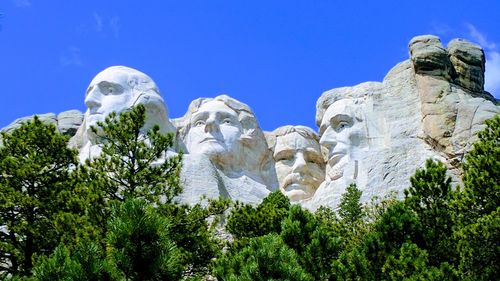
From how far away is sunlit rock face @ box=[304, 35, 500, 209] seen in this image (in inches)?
1313

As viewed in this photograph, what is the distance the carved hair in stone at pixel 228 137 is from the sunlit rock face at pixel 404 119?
2.16 meters

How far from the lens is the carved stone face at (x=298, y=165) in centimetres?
3744

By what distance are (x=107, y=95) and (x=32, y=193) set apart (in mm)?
10721

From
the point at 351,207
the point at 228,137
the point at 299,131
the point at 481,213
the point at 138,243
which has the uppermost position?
the point at 299,131

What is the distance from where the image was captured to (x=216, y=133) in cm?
3662

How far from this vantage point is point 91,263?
18516mm

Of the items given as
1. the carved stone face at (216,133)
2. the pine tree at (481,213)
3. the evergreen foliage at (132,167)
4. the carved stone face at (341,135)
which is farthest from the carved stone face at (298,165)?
the pine tree at (481,213)

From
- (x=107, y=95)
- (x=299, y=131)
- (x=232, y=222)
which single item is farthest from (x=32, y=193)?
(x=299, y=131)

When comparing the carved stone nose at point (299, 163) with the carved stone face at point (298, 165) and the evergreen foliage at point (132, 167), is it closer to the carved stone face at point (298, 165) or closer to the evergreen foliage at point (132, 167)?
the carved stone face at point (298, 165)

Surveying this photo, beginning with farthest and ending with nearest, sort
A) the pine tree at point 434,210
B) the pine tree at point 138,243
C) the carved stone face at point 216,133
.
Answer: the carved stone face at point 216,133, the pine tree at point 434,210, the pine tree at point 138,243

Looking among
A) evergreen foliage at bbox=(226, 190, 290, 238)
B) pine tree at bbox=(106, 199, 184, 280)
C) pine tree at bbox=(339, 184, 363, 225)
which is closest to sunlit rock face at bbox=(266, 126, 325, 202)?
pine tree at bbox=(339, 184, 363, 225)

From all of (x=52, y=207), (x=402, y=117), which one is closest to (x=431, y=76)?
(x=402, y=117)

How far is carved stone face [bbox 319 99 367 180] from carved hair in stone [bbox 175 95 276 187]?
7.09ft

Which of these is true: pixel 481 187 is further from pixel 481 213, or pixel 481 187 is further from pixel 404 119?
pixel 404 119
